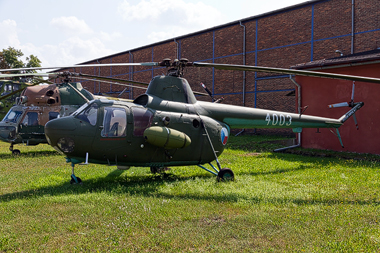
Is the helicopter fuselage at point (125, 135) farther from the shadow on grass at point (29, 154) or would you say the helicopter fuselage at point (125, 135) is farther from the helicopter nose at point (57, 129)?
the shadow on grass at point (29, 154)

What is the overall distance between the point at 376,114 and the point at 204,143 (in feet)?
29.8

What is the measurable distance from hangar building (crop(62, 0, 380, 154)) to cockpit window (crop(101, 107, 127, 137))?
1100 cm

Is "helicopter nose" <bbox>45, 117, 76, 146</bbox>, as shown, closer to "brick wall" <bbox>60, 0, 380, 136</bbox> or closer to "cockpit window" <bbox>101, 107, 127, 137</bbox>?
"cockpit window" <bbox>101, 107, 127, 137</bbox>

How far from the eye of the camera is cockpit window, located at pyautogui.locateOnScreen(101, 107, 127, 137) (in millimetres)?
7098

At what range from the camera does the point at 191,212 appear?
537cm

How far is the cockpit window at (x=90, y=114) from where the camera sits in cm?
704

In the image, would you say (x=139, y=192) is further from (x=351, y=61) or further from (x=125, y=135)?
(x=351, y=61)

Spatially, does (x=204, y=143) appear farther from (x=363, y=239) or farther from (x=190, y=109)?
(x=363, y=239)

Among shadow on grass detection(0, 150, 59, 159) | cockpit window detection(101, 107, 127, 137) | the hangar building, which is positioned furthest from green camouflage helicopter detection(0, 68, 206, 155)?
the hangar building

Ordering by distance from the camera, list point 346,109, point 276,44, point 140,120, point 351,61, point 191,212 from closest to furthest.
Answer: point 191,212 → point 140,120 → point 351,61 → point 346,109 → point 276,44

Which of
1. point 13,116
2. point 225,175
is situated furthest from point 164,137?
point 13,116

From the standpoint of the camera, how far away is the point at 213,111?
8617 mm

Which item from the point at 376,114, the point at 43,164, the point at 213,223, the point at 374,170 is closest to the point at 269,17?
the point at 376,114

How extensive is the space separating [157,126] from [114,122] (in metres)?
1.07
